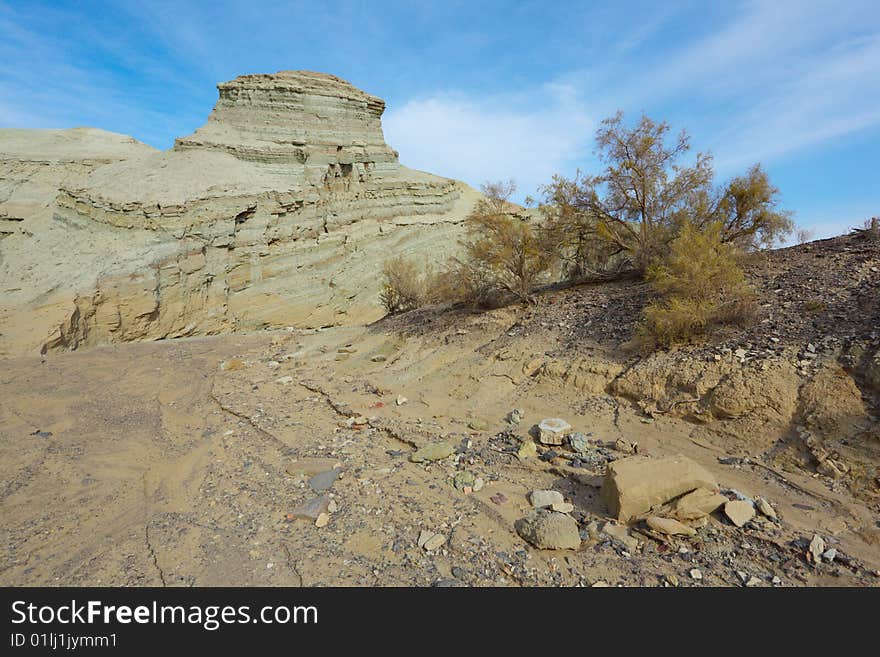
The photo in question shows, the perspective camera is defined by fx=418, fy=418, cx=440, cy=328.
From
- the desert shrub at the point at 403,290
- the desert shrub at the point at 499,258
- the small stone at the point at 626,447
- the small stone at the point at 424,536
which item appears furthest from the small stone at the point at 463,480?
the desert shrub at the point at 403,290

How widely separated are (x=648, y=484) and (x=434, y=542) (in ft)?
5.70

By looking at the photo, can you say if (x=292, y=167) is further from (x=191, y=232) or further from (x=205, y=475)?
(x=205, y=475)

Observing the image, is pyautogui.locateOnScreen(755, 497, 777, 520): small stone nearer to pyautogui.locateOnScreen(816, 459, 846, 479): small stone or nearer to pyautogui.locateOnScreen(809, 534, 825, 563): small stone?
pyautogui.locateOnScreen(809, 534, 825, 563): small stone

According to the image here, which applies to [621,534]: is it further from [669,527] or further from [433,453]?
[433,453]

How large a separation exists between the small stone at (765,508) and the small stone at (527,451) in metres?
1.92

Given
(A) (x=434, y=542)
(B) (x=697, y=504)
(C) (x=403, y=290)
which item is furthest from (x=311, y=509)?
(C) (x=403, y=290)

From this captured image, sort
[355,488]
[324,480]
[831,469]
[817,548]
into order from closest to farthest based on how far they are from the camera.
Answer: [817,548]
[831,469]
[355,488]
[324,480]


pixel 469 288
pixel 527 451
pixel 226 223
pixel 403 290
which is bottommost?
pixel 527 451

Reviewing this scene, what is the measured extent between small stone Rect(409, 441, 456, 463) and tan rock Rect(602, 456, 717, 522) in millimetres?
1719

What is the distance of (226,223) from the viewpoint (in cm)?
1412

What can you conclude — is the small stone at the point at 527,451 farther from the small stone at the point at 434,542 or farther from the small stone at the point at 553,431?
the small stone at the point at 434,542

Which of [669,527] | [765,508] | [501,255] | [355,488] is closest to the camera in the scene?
[669,527]

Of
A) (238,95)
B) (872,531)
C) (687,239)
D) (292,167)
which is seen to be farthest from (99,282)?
(872,531)
